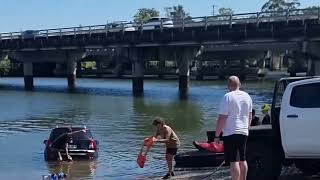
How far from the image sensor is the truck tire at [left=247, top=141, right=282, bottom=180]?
11.5m

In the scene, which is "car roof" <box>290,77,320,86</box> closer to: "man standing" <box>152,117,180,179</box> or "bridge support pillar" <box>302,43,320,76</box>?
"man standing" <box>152,117,180,179</box>

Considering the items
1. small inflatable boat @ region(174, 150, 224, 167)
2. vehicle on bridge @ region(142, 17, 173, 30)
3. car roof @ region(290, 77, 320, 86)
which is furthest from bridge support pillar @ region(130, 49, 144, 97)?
car roof @ region(290, 77, 320, 86)

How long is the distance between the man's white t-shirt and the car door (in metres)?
1.06

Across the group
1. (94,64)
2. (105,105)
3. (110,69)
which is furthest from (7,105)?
(94,64)

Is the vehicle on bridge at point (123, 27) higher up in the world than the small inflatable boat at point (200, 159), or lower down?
higher up

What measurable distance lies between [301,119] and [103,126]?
24286mm

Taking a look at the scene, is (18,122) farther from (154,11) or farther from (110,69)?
(154,11)

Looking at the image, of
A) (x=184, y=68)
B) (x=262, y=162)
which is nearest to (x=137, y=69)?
(x=184, y=68)

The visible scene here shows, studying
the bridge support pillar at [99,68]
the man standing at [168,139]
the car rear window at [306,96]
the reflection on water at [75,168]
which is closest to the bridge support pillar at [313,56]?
the reflection on water at [75,168]

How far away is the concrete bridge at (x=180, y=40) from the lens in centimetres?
5041

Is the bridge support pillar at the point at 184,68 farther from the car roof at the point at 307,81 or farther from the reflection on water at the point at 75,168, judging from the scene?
the car roof at the point at 307,81

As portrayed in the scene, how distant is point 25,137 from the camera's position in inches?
1144

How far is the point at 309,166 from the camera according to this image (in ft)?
38.9

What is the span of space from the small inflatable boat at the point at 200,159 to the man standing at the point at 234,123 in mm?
4473
